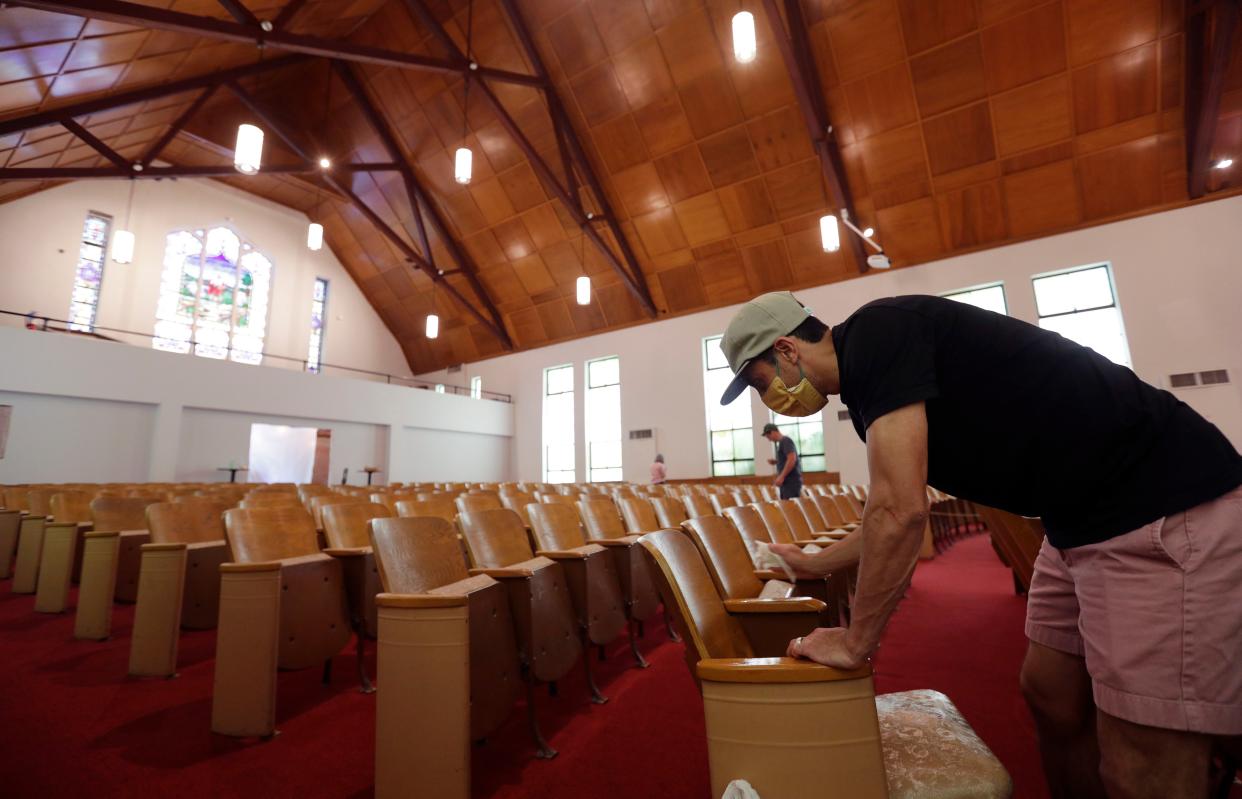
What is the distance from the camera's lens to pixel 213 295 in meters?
12.6

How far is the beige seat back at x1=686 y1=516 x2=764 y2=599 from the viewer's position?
5.42 ft

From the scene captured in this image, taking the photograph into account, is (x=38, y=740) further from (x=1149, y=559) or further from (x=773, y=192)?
(x=773, y=192)

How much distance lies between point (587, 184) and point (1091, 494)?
10537 millimetres

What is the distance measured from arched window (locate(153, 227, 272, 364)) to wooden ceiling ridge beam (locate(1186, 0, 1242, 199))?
15288mm

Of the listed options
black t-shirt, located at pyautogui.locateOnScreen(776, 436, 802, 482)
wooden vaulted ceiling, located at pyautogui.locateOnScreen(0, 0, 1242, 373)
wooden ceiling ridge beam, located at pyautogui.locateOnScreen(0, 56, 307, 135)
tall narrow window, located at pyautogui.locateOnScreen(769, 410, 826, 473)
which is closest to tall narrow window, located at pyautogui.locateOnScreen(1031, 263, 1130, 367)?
wooden vaulted ceiling, located at pyautogui.locateOnScreen(0, 0, 1242, 373)

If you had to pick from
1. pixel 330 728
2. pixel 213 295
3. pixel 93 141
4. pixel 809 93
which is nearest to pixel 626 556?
pixel 330 728

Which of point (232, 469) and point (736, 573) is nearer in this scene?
point (736, 573)

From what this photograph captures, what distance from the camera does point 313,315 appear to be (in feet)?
47.1

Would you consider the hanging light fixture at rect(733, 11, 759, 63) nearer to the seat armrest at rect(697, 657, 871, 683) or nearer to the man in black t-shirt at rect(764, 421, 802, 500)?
the man in black t-shirt at rect(764, 421, 802, 500)

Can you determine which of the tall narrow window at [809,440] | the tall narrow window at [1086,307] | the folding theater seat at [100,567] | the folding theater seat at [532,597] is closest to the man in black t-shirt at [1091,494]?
the folding theater seat at [532,597]

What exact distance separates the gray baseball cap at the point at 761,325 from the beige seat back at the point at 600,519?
2.00 m

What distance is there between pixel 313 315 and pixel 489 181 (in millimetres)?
6144

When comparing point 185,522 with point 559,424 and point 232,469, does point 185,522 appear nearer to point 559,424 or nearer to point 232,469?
point 232,469

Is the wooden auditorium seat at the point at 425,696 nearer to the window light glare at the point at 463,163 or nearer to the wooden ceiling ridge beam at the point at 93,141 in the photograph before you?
the window light glare at the point at 463,163
